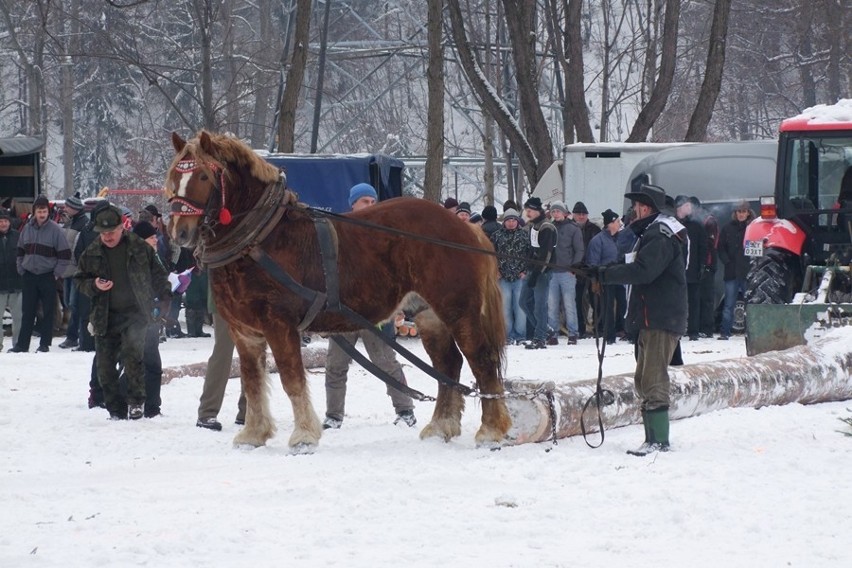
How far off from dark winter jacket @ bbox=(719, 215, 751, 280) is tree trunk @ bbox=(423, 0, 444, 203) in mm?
4955

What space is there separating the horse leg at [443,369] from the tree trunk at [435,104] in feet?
39.2

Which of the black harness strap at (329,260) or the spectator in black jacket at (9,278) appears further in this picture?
→ the spectator in black jacket at (9,278)

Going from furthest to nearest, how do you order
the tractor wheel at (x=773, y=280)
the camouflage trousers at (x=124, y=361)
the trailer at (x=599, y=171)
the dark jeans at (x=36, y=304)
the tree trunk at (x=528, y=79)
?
1. the tree trunk at (x=528, y=79)
2. the trailer at (x=599, y=171)
3. the dark jeans at (x=36, y=304)
4. the tractor wheel at (x=773, y=280)
5. the camouflage trousers at (x=124, y=361)

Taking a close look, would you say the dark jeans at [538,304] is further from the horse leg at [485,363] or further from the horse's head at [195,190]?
the horse's head at [195,190]

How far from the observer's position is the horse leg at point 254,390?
945 centimetres

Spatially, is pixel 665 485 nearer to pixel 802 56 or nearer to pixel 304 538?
pixel 304 538

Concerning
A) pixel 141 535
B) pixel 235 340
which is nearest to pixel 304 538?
pixel 141 535

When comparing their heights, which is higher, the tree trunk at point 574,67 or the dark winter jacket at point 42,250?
the tree trunk at point 574,67

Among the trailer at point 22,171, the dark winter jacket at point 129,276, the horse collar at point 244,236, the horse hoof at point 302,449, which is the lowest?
the horse hoof at point 302,449

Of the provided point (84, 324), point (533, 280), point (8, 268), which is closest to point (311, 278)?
point (84, 324)

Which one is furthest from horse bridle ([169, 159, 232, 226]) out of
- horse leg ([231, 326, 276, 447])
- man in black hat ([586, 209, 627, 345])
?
man in black hat ([586, 209, 627, 345])

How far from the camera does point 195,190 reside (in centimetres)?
892

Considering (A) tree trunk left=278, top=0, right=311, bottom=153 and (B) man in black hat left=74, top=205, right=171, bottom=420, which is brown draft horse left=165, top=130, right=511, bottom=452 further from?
(A) tree trunk left=278, top=0, right=311, bottom=153

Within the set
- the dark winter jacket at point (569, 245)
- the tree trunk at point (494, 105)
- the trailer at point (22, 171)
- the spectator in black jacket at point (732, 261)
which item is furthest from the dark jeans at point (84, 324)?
the tree trunk at point (494, 105)
